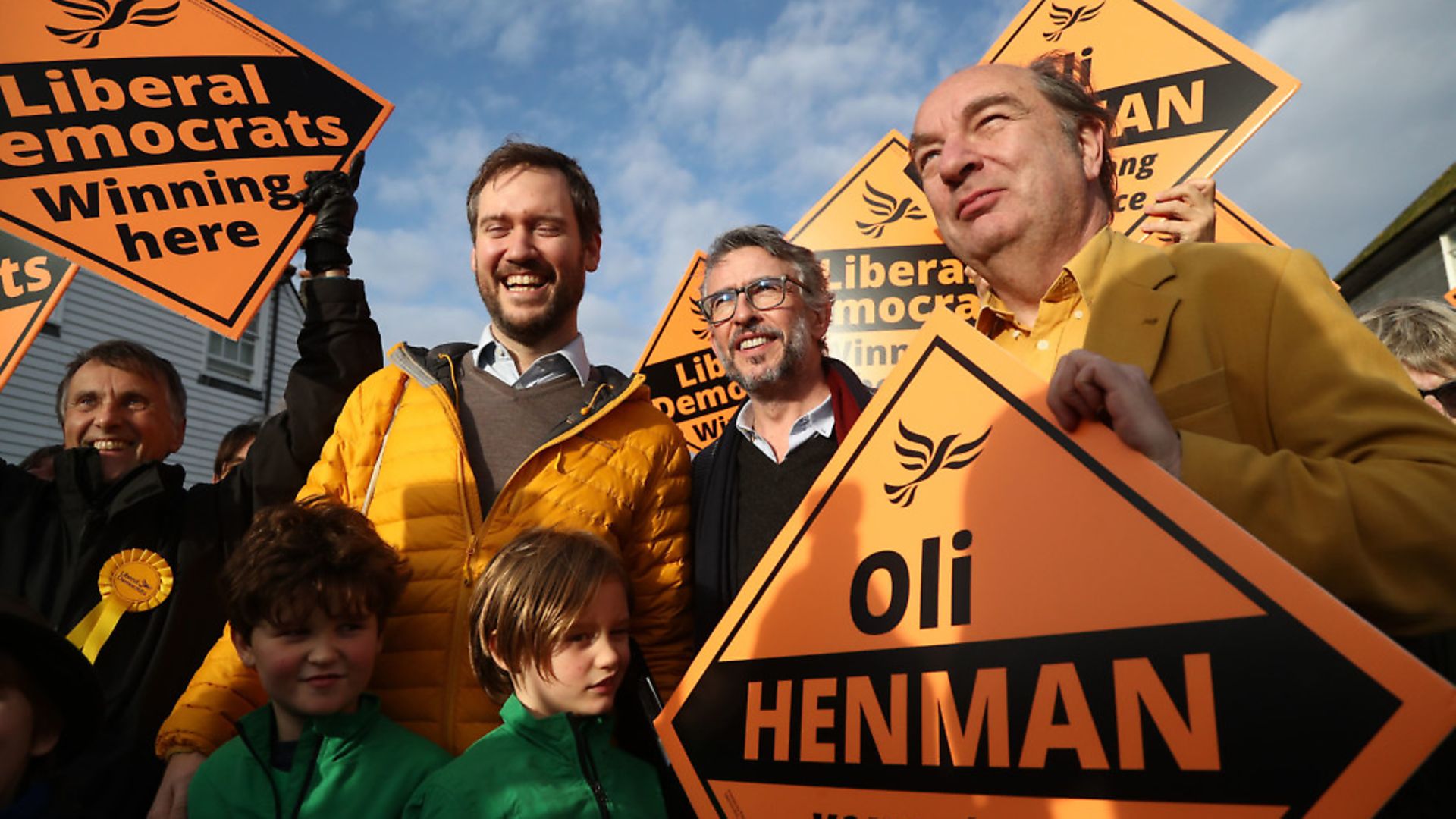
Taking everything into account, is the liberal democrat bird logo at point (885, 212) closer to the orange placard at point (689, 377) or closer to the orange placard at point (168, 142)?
the orange placard at point (689, 377)

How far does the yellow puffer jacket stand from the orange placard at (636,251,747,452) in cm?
238

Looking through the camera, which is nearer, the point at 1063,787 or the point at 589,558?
the point at 1063,787

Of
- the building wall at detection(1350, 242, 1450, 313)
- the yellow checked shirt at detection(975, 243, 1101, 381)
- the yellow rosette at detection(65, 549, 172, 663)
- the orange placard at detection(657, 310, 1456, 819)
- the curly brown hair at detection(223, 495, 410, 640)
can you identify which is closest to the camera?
the orange placard at detection(657, 310, 1456, 819)

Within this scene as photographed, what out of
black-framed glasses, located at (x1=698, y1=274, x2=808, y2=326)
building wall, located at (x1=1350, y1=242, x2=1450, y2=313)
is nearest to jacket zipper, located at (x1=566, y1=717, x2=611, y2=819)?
black-framed glasses, located at (x1=698, y1=274, x2=808, y2=326)

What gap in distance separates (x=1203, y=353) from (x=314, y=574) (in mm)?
1917

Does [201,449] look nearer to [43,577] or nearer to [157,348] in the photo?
[157,348]

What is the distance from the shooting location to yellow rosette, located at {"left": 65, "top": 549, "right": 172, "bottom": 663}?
2.42 meters

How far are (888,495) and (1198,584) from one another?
1.56 ft

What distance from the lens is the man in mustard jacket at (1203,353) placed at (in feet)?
A: 3.69

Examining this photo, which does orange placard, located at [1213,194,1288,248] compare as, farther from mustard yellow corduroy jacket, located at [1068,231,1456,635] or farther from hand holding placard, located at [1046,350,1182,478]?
hand holding placard, located at [1046,350,1182,478]

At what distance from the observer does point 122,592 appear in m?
2.47

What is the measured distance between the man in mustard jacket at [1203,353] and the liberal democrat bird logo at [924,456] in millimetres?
164

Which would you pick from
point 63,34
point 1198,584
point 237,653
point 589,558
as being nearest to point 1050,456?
point 1198,584

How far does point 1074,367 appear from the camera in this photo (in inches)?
45.4
